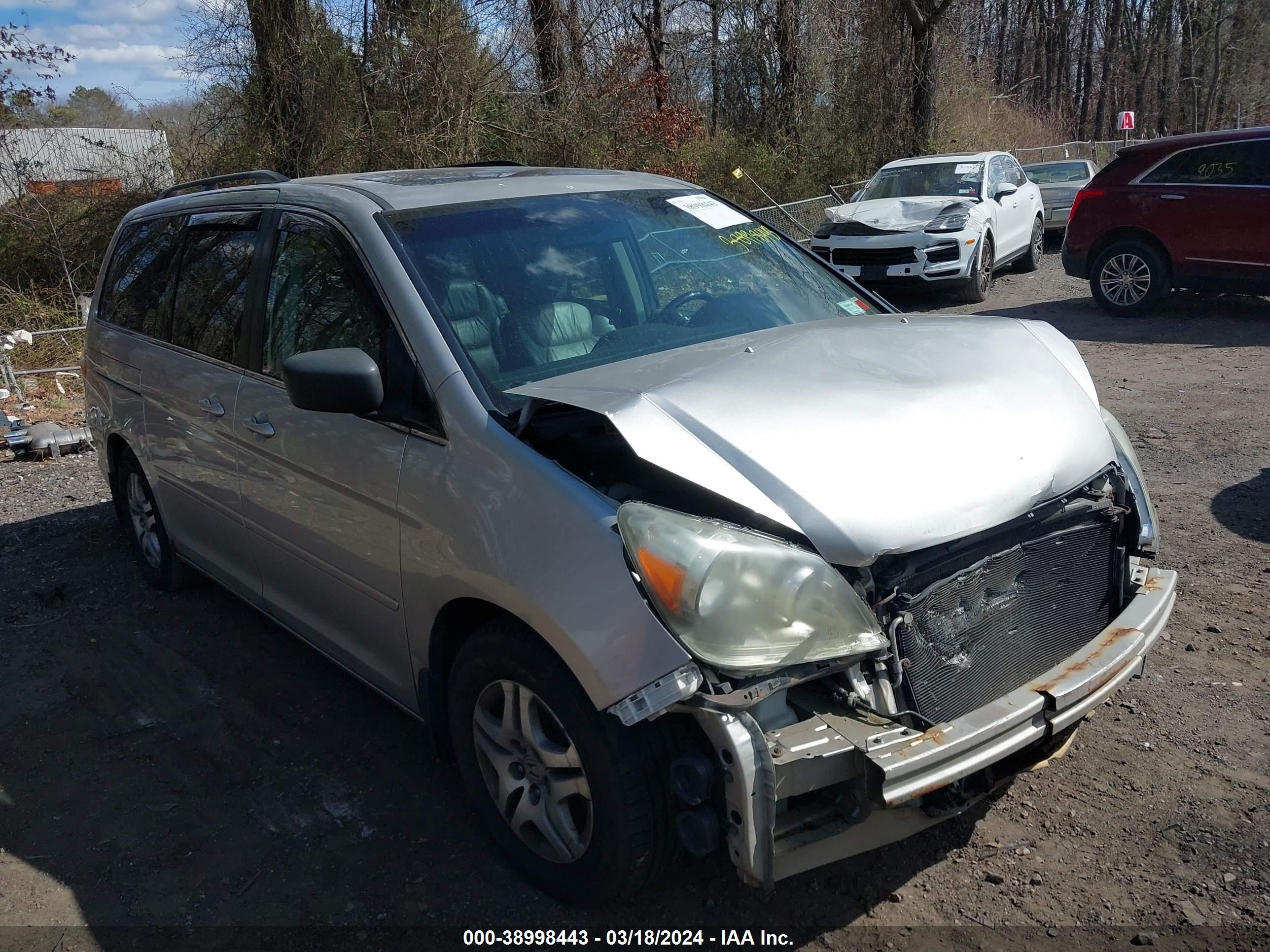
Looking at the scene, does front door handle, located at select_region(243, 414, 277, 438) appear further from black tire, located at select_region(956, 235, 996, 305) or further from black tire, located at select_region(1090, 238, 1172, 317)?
black tire, located at select_region(956, 235, 996, 305)

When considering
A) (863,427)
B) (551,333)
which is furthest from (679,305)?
(863,427)

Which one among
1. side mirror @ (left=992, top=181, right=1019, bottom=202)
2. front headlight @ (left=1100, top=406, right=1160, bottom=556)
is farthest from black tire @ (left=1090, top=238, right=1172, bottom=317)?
front headlight @ (left=1100, top=406, right=1160, bottom=556)

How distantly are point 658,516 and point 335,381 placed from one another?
108 cm

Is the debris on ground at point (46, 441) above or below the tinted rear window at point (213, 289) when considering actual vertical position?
below

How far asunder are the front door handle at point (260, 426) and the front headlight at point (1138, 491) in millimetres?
2776

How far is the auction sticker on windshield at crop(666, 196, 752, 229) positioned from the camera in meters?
4.08

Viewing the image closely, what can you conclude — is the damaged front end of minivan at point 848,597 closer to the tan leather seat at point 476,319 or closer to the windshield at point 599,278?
the tan leather seat at point 476,319

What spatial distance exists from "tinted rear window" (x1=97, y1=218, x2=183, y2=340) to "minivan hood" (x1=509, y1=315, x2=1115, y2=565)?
2682mm

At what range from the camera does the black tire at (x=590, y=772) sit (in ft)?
8.02

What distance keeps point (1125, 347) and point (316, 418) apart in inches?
338

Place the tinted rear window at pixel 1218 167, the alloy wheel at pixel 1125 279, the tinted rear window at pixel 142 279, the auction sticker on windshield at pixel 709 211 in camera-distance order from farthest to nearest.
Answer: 1. the alloy wheel at pixel 1125 279
2. the tinted rear window at pixel 1218 167
3. the tinted rear window at pixel 142 279
4. the auction sticker on windshield at pixel 709 211

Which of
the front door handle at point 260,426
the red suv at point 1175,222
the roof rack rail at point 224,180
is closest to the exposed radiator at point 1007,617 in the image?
the front door handle at point 260,426

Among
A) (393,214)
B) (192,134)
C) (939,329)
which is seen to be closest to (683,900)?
(939,329)

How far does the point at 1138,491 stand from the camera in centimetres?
316
